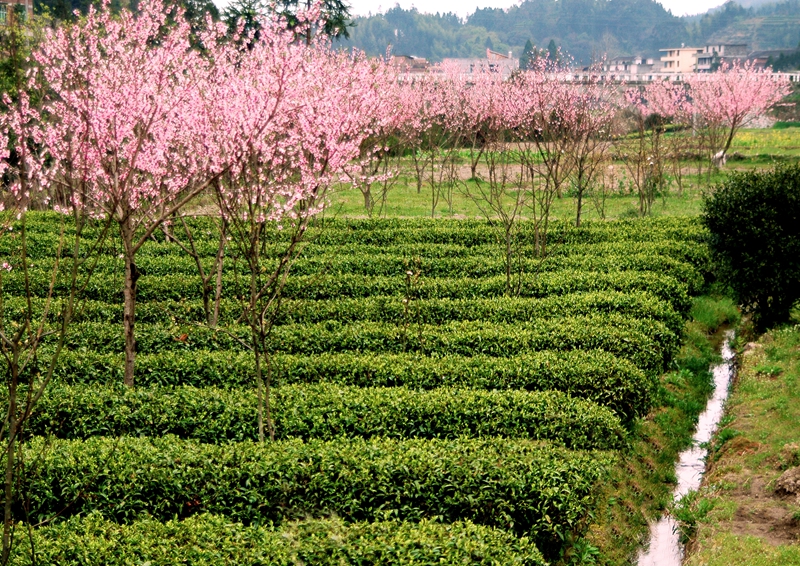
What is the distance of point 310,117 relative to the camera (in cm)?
1333

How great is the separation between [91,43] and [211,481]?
25.9 feet

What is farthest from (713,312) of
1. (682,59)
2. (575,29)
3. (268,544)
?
(575,29)

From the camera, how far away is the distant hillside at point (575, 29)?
506 ft

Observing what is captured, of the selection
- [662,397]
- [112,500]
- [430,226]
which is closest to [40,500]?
[112,500]

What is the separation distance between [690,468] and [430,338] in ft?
13.4

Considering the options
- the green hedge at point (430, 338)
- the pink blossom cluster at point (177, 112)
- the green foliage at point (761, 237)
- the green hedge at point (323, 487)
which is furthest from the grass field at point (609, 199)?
the green hedge at point (323, 487)

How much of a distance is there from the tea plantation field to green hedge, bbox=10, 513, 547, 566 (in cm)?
2

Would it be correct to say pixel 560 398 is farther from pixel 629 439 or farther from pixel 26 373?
pixel 26 373

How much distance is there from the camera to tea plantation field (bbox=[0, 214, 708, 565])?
7125 millimetres

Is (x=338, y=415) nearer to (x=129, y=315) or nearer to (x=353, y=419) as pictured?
(x=353, y=419)

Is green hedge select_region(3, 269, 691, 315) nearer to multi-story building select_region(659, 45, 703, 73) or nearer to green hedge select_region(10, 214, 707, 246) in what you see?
green hedge select_region(10, 214, 707, 246)

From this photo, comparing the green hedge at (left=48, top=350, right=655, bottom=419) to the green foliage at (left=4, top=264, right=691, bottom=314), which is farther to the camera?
the green foliage at (left=4, top=264, right=691, bottom=314)

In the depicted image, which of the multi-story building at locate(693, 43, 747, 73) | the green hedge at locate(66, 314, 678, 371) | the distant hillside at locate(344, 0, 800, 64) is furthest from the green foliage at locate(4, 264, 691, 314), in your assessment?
the distant hillside at locate(344, 0, 800, 64)

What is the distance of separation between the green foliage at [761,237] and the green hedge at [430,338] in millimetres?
2648
